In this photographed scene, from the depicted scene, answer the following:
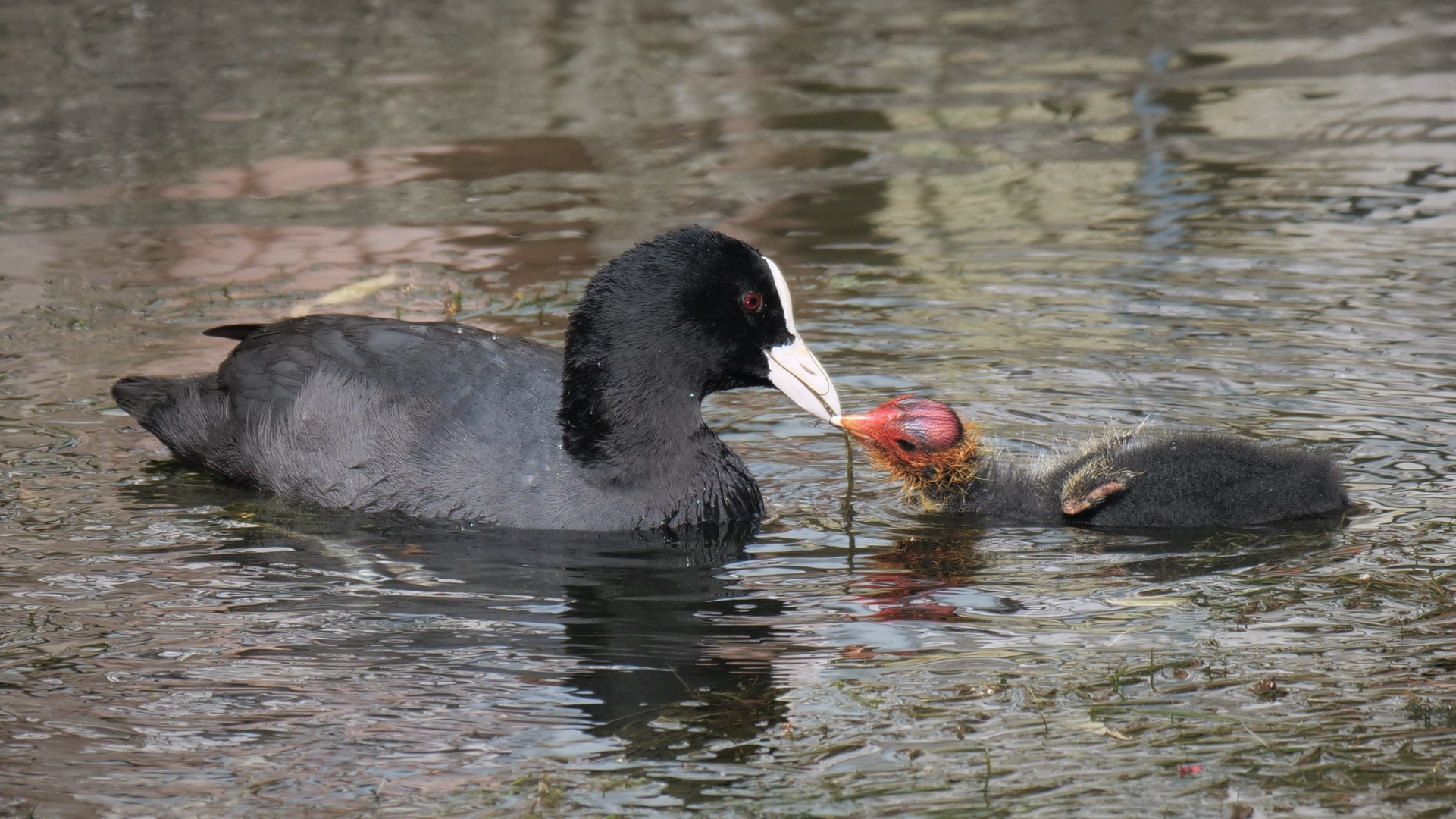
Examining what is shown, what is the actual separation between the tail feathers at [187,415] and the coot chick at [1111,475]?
82.4 inches

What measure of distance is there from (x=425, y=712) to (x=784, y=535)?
1.64 m

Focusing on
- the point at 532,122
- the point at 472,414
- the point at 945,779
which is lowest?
the point at 945,779

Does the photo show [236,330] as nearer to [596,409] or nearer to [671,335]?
[596,409]

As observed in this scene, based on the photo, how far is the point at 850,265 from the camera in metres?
8.40

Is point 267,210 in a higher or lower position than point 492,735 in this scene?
higher

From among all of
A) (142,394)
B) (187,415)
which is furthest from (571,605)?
(142,394)

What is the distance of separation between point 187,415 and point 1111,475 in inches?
121

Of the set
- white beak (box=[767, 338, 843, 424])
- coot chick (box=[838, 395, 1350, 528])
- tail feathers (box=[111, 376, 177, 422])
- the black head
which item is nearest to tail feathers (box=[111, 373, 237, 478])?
tail feathers (box=[111, 376, 177, 422])

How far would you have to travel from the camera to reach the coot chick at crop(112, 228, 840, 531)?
17.7 ft

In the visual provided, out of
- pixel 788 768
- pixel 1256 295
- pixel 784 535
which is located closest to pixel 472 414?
pixel 784 535

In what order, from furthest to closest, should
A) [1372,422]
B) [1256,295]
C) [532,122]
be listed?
1. [532,122]
2. [1256,295]
3. [1372,422]

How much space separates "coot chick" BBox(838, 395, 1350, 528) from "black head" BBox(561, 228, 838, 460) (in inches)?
11.0

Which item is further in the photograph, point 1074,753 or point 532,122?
point 532,122

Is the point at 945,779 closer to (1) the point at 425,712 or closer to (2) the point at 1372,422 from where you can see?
(1) the point at 425,712
